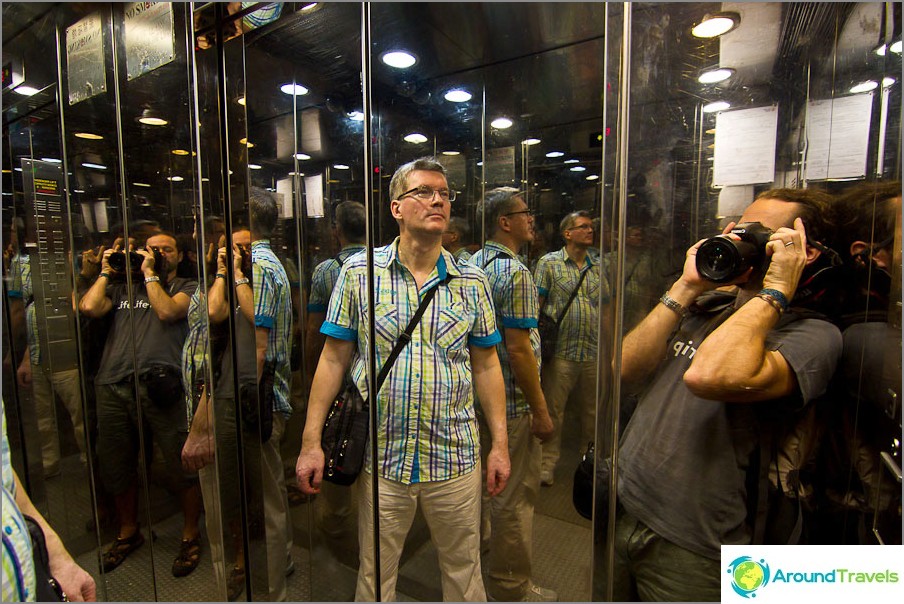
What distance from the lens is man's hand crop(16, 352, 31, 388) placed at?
131 centimetres

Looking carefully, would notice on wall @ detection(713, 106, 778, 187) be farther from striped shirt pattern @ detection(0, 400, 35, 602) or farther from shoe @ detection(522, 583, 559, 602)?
striped shirt pattern @ detection(0, 400, 35, 602)

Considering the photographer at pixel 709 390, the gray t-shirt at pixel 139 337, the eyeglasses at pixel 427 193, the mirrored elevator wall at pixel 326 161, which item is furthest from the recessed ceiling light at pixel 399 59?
the gray t-shirt at pixel 139 337

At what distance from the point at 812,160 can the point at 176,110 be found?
144 cm

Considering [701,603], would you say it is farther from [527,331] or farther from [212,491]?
[212,491]

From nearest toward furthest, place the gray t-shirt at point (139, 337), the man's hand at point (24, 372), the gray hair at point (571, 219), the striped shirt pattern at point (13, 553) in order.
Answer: the striped shirt pattern at point (13, 553), the gray hair at point (571, 219), the gray t-shirt at point (139, 337), the man's hand at point (24, 372)

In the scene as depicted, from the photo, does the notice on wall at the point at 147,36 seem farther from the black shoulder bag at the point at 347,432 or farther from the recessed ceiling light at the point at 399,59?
the black shoulder bag at the point at 347,432

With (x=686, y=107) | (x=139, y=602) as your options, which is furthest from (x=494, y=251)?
(x=139, y=602)

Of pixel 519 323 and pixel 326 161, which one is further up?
pixel 326 161

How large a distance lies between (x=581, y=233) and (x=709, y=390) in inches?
14.7

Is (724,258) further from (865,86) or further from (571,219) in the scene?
(865,86)

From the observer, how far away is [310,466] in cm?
101

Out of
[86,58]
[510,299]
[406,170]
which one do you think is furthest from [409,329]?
[86,58]

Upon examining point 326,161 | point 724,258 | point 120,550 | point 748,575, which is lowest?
point 120,550

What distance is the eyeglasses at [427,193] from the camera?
88 cm
